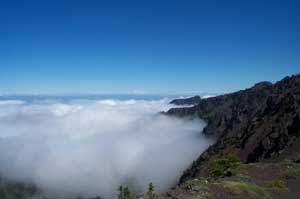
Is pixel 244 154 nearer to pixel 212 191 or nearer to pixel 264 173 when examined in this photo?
pixel 264 173

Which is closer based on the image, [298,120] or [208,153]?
[298,120]

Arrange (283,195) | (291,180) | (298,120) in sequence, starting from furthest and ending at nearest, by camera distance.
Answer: (298,120) < (291,180) < (283,195)

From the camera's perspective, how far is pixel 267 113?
582ft

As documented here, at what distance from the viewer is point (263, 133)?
497 feet

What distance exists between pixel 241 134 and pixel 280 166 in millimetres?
128070

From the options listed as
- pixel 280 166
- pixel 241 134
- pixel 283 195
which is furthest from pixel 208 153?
pixel 283 195

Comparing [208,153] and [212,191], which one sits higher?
[212,191]

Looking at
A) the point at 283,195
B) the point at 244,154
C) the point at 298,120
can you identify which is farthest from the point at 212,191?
the point at 244,154

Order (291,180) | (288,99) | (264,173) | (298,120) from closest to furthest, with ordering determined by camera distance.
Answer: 1. (291,180)
2. (264,173)
3. (298,120)
4. (288,99)

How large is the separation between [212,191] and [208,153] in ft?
498

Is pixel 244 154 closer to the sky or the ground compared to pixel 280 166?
closer to the ground

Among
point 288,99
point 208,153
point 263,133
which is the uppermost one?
point 288,99

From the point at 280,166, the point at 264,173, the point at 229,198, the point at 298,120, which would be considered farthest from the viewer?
the point at 298,120

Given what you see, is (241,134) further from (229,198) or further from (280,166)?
(229,198)
